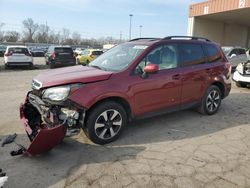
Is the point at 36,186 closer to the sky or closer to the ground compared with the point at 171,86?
closer to the ground

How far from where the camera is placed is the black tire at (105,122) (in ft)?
13.8

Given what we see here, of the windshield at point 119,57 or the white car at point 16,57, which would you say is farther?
the white car at point 16,57

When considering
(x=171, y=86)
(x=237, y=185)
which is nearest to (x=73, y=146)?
(x=171, y=86)

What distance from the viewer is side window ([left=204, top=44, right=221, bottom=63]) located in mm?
6111

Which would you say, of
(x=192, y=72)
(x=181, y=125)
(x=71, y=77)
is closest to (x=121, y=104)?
(x=71, y=77)

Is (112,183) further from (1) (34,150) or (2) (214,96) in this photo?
(2) (214,96)

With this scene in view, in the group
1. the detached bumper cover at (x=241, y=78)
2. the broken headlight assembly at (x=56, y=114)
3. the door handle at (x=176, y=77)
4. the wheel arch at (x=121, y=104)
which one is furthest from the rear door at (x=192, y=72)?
the detached bumper cover at (x=241, y=78)

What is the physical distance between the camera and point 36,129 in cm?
421

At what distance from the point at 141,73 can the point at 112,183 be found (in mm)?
2100

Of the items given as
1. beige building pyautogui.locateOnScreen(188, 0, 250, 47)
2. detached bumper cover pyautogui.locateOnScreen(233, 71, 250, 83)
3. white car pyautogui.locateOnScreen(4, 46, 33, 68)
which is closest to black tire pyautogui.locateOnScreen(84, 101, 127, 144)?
detached bumper cover pyautogui.locateOnScreen(233, 71, 250, 83)

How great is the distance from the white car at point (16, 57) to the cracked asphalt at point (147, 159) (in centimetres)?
1263

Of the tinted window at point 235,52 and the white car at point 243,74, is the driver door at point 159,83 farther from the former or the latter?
the tinted window at point 235,52

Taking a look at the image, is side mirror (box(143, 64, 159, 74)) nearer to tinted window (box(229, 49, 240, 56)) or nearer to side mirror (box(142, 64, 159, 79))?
side mirror (box(142, 64, 159, 79))

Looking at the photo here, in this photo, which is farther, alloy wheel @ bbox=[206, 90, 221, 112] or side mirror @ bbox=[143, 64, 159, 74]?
alloy wheel @ bbox=[206, 90, 221, 112]
